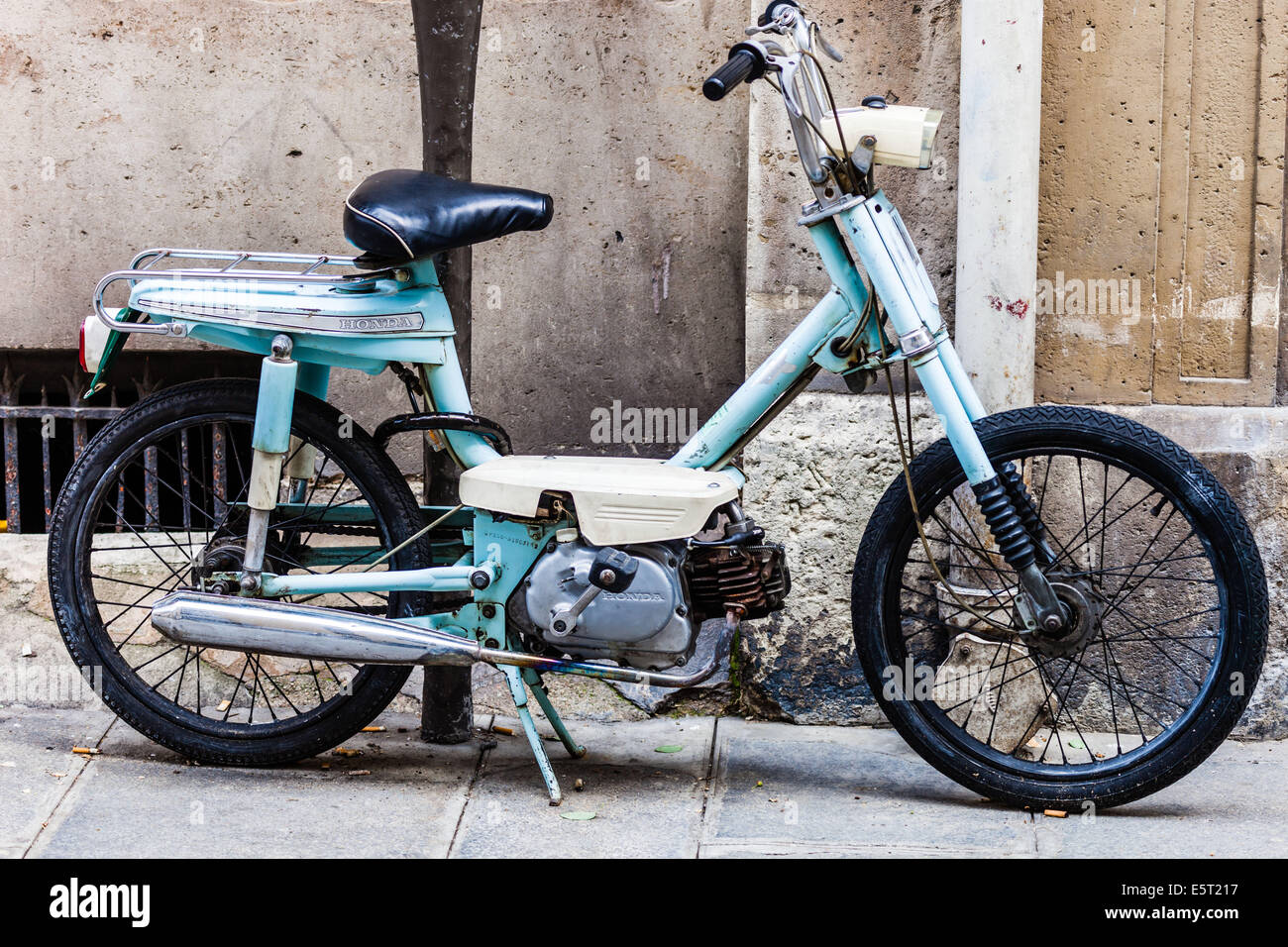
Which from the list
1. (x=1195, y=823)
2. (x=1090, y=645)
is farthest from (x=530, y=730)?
(x=1195, y=823)

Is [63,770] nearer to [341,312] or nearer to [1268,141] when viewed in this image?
[341,312]

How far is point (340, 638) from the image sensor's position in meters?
3.30

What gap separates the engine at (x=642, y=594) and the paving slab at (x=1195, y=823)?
0.87 meters

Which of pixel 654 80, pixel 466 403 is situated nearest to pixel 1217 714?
pixel 466 403

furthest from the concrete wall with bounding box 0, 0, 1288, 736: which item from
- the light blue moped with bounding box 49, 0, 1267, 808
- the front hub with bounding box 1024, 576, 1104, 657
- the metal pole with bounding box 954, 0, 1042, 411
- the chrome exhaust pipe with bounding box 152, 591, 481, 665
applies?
the front hub with bounding box 1024, 576, 1104, 657

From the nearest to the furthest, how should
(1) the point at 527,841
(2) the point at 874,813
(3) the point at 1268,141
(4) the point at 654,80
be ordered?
(1) the point at 527,841 < (2) the point at 874,813 < (3) the point at 1268,141 < (4) the point at 654,80

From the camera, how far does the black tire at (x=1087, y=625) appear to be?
10.4ft

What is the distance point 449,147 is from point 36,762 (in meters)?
1.91

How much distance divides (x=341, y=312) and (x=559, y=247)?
1288mm

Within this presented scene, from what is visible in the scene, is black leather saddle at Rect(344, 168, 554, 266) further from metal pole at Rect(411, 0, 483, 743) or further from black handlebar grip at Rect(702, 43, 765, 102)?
black handlebar grip at Rect(702, 43, 765, 102)

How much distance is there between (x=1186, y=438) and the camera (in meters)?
3.91

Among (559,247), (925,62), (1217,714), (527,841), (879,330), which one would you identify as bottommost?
(527,841)

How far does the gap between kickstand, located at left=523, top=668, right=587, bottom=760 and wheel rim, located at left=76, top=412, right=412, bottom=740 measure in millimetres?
376

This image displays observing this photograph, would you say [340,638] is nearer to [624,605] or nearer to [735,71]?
[624,605]
